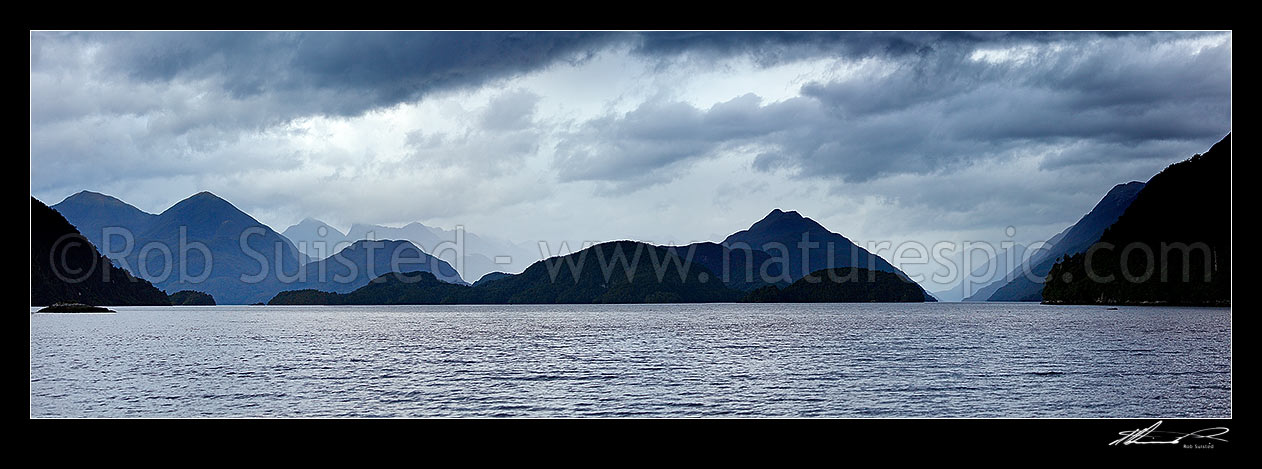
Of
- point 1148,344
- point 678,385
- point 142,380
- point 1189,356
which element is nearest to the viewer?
point 678,385
